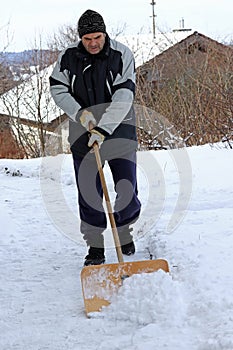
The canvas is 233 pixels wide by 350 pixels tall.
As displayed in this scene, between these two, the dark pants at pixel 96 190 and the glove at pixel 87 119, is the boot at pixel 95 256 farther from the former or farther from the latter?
the glove at pixel 87 119

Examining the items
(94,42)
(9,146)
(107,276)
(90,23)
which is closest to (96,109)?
(94,42)

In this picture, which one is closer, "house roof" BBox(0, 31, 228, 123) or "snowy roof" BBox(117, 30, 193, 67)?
"snowy roof" BBox(117, 30, 193, 67)

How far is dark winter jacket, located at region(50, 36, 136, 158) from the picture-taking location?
11.4 ft

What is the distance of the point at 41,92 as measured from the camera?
52.1ft

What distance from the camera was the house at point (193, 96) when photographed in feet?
29.5

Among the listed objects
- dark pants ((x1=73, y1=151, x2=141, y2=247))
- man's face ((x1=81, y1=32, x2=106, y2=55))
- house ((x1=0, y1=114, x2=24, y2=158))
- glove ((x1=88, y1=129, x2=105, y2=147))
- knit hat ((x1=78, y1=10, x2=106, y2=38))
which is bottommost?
house ((x1=0, y1=114, x2=24, y2=158))

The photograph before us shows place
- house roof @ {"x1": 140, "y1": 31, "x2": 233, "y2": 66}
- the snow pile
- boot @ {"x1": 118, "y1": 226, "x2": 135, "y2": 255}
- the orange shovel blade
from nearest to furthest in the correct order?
1. the snow pile
2. the orange shovel blade
3. boot @ {"x1": 118, "y1": 226, "x2": 135, "y2": 255}
4. house roof @ {"x1": 140, "y1": 31, "x2": 233, "y2": 66}

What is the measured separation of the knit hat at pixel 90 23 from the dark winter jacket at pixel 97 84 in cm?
10

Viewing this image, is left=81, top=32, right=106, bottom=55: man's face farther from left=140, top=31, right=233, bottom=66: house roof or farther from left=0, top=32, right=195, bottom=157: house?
left=0, top=32, right=195, bottom=157: house

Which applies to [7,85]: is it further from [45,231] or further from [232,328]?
[232,328]

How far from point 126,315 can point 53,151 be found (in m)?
9.28

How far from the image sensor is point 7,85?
645 inches

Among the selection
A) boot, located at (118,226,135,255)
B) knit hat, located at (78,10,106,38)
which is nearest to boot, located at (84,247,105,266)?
boot, located at (118,226,135,255)

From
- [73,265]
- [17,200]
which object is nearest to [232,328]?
[73,265]
